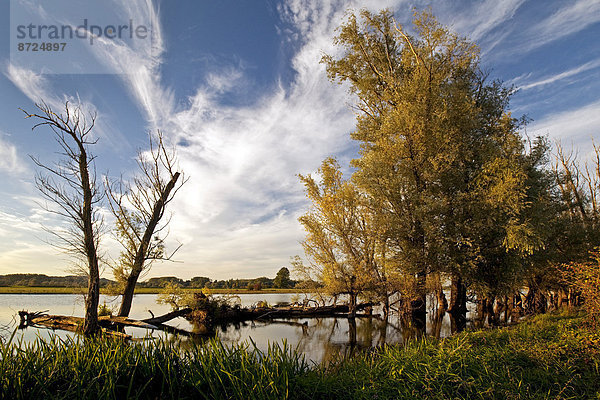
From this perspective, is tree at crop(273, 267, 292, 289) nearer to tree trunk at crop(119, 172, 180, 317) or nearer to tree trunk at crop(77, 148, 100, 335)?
tree trunk at crop(119, 172, 180, 317)

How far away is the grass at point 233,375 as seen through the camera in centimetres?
332

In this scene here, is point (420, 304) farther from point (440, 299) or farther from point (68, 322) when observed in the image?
point (68, 322)

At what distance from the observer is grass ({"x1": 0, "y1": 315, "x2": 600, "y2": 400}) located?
332 centimetres

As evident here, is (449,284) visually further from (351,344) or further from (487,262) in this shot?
(351,344)

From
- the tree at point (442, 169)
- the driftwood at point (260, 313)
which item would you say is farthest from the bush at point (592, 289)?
the driftwood at point (260, 313)

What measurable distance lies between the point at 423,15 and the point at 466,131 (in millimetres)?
7139

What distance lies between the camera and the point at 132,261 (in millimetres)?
16922

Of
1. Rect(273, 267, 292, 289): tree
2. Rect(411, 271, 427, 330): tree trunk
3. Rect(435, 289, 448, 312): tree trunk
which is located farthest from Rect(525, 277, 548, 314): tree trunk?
Rect(273, 267, 292, 289): tree

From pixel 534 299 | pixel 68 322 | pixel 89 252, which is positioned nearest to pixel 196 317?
pixel 68 322

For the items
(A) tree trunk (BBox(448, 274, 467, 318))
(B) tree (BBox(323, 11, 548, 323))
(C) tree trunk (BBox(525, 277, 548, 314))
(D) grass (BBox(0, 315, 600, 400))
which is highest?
(B) tree (BBox(323, 11, 548, 323))

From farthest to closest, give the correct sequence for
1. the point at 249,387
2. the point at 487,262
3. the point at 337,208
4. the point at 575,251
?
the point at 575,251
the point at 337,208
the point at 487,262
the point at 249,387

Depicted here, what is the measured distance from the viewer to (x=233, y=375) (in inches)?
139

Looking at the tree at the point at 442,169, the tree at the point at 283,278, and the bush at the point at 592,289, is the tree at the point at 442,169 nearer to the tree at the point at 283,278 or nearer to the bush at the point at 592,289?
the bush at the point at 592,289

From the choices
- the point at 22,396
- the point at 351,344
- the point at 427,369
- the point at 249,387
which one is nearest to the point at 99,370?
the point at 22,396
